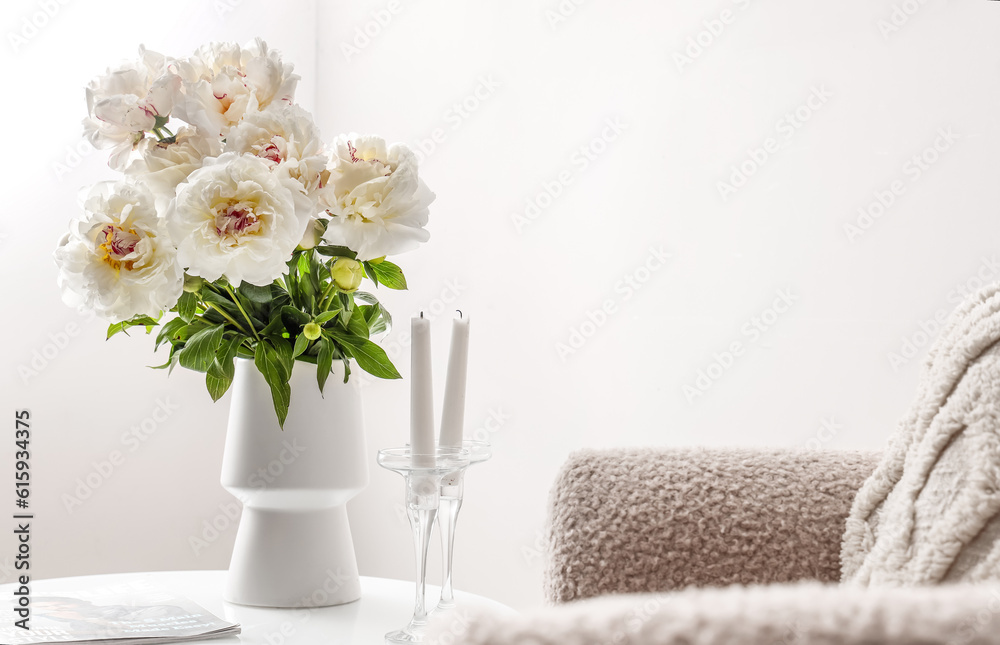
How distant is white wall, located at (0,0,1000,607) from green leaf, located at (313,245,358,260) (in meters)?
0.76

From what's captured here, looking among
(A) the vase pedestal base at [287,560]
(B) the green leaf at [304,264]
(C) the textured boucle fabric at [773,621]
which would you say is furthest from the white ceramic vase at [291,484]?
(C) the textured boucle fabric at [773,621]

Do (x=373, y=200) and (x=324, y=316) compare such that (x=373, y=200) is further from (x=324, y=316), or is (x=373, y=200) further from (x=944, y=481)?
(x=944, y=481)

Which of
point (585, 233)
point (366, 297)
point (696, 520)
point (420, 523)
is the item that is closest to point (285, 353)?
point (366, 297)

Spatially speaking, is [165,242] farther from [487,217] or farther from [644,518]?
[487,217]

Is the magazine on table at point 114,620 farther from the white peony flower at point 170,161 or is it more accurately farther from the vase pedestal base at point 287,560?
the white peony flower at point 170,161

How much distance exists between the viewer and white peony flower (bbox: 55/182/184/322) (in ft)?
2.61

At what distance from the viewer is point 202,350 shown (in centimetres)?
88

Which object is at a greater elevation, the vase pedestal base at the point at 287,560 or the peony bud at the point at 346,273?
the peony bud at the point at 346,273

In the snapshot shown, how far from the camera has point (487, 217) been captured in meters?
1.79

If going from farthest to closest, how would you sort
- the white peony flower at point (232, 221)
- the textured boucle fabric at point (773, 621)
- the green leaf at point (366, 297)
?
the green leaf at point (366, 297)
the white peony flower at point (232, 221)
the textured boucle fabric at point (773, 621)

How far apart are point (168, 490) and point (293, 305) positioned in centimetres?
117

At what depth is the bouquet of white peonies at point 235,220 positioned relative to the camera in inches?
30.8

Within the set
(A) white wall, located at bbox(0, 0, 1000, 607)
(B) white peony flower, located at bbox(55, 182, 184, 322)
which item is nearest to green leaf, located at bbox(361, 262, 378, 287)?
(B) white peony flower, located at bbox(55, 182, 184, 322)

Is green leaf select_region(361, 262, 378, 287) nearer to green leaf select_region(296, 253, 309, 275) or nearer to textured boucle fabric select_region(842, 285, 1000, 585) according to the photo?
green leaf select_region(296, 253, 309, 275)
